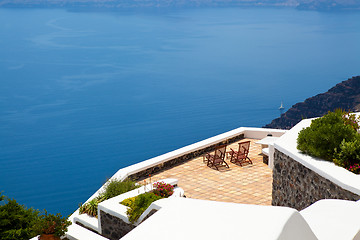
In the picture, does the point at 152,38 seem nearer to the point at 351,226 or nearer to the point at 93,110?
the point at 93,110

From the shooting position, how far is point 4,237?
8.03 metres

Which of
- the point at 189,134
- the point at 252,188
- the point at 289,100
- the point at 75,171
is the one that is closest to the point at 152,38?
the point at 289,100

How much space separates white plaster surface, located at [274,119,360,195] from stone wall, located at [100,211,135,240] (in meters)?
3.55

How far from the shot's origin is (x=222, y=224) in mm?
3996

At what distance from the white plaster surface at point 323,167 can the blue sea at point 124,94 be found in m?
63.4

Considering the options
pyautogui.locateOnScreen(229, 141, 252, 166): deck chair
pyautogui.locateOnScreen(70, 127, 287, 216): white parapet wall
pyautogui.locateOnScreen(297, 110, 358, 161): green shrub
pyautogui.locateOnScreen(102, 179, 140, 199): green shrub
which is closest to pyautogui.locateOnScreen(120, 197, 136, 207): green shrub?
pyautogui.locateOnScreen(102, 179, 140, 199): green shrub

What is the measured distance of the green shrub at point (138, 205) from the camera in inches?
340

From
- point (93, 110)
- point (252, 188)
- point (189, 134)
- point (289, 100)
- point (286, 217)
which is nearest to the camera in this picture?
point (286, 217)

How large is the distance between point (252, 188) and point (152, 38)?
185 metres

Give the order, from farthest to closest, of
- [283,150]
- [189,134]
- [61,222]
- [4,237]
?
[189,134] → [283,150] → [4,237] → [61,222]

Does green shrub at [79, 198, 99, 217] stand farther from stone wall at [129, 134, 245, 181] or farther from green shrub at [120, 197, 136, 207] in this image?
stone wall at [129, 134, 245, 181]

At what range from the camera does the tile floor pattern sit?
11430mm

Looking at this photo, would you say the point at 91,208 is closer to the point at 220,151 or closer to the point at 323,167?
the point at 220,151

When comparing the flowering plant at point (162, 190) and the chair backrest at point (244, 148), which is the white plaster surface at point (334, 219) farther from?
the chair backrest at point (244, 148)
